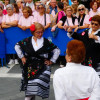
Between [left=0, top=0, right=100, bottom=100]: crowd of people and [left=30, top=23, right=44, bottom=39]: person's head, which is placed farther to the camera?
[left=30, top=23, right=44, bottom=39]: person's head

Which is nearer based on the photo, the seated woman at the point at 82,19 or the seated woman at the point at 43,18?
the seated woman at the point at 82,19

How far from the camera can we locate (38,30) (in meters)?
4.67

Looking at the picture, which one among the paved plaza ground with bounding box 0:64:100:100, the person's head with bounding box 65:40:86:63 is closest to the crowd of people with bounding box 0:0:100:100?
the person's head with bounding box 65:40:86:63

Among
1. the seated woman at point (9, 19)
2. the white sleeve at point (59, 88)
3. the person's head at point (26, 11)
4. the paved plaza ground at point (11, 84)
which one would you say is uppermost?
the white sleeve at point (59, 88)

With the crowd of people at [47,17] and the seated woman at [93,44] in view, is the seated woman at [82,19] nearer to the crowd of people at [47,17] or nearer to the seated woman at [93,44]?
the crowd of people at [47,17]

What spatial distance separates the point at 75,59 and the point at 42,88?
214 cm

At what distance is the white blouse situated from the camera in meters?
2.89

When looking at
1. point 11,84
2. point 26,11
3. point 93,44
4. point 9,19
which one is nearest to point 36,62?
point 93,44

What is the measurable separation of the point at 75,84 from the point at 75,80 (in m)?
0.04

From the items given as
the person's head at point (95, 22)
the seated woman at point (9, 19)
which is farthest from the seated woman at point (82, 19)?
the person's head at point (95, 22)

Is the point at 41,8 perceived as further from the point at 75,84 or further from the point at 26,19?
the point at 75,84

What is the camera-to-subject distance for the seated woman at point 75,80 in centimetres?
287

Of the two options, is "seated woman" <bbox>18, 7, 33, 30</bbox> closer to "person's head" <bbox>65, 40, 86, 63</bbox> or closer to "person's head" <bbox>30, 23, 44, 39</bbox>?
"person's head" <bbox>30, 23, 44, 39</bbox>

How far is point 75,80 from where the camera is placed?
2.92 meters
